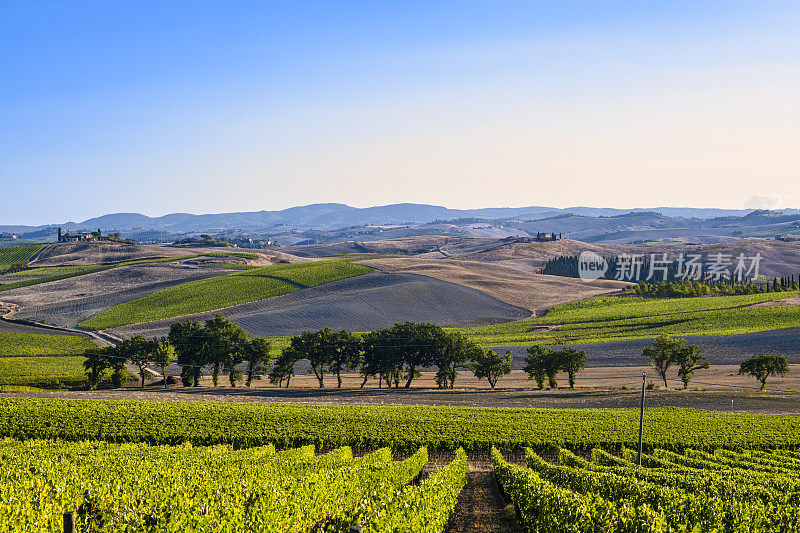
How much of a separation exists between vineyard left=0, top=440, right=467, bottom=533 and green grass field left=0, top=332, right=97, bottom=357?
98060mm

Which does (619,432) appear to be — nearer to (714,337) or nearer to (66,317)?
(714,337)

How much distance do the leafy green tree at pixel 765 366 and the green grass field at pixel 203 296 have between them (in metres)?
124

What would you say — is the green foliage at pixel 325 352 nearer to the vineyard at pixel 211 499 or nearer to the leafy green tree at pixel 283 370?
the leafy green tree at pixel 283 370

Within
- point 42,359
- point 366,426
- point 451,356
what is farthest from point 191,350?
point 366,426

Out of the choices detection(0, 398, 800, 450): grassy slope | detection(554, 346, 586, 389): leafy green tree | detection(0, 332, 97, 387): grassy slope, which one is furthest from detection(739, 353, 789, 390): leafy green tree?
detection(0, 332, 97, 387): grassy slope

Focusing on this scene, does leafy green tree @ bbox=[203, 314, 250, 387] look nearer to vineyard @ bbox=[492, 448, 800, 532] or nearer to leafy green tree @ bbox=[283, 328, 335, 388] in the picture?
leafy green tree @ bbox=[283, 328, 335, 388]

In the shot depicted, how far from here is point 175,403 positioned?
67125 millimetres

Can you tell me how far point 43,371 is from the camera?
307 feet

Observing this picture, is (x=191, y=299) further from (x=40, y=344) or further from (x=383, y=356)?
(x=383, y=356)

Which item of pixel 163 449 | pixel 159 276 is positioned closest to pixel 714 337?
pixel 163 449

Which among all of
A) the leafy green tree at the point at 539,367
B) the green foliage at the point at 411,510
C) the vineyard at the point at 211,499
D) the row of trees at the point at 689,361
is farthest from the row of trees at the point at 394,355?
the green foliage at the point at 411,510

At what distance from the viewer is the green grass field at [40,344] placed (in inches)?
4427

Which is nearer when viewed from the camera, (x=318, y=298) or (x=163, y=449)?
(x=163, y=449)

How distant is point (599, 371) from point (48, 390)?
86.7m
